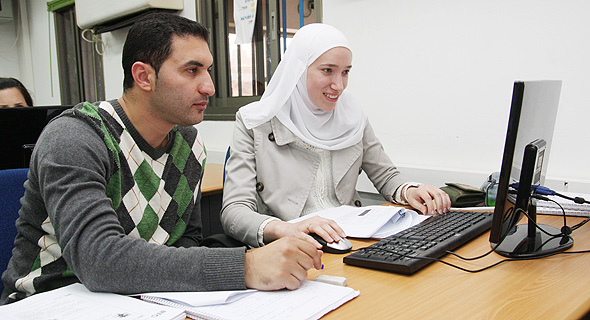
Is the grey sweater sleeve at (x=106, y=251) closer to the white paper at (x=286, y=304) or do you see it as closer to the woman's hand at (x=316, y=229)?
the white paper at (x=286, y=304)

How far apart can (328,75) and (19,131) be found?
121 cm

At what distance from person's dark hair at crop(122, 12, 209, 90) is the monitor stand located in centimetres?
90

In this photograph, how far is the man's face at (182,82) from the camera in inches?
47.1

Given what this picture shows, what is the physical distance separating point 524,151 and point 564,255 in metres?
0.28

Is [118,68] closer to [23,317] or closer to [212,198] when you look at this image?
[212,198]

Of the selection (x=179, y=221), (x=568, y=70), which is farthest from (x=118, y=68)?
(x=568, y=70)

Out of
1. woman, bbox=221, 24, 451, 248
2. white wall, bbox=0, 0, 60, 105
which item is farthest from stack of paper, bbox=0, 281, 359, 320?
white wall, bbox=0, 0, 60, 105

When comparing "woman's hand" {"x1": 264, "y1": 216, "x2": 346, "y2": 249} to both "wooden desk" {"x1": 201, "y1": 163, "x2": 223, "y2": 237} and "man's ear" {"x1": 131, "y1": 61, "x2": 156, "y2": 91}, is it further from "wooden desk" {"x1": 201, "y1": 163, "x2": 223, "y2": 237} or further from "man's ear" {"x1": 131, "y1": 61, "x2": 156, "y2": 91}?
"wooden desk" {"x1": 201, "y1": 163, "x2": 223, "y2": 237}

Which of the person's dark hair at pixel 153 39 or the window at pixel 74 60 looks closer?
the person's dark hair at pixel 153 39

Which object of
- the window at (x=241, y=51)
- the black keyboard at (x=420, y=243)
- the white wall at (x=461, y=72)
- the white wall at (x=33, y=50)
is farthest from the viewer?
the white wall at (x=33, y=50)

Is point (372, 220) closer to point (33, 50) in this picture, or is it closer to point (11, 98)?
point (11, 98)

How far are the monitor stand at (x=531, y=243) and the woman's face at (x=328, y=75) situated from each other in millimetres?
767

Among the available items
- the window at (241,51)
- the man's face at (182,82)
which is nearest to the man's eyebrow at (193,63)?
the man's face at (182,82)

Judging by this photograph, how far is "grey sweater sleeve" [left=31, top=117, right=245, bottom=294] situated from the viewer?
83 cm
